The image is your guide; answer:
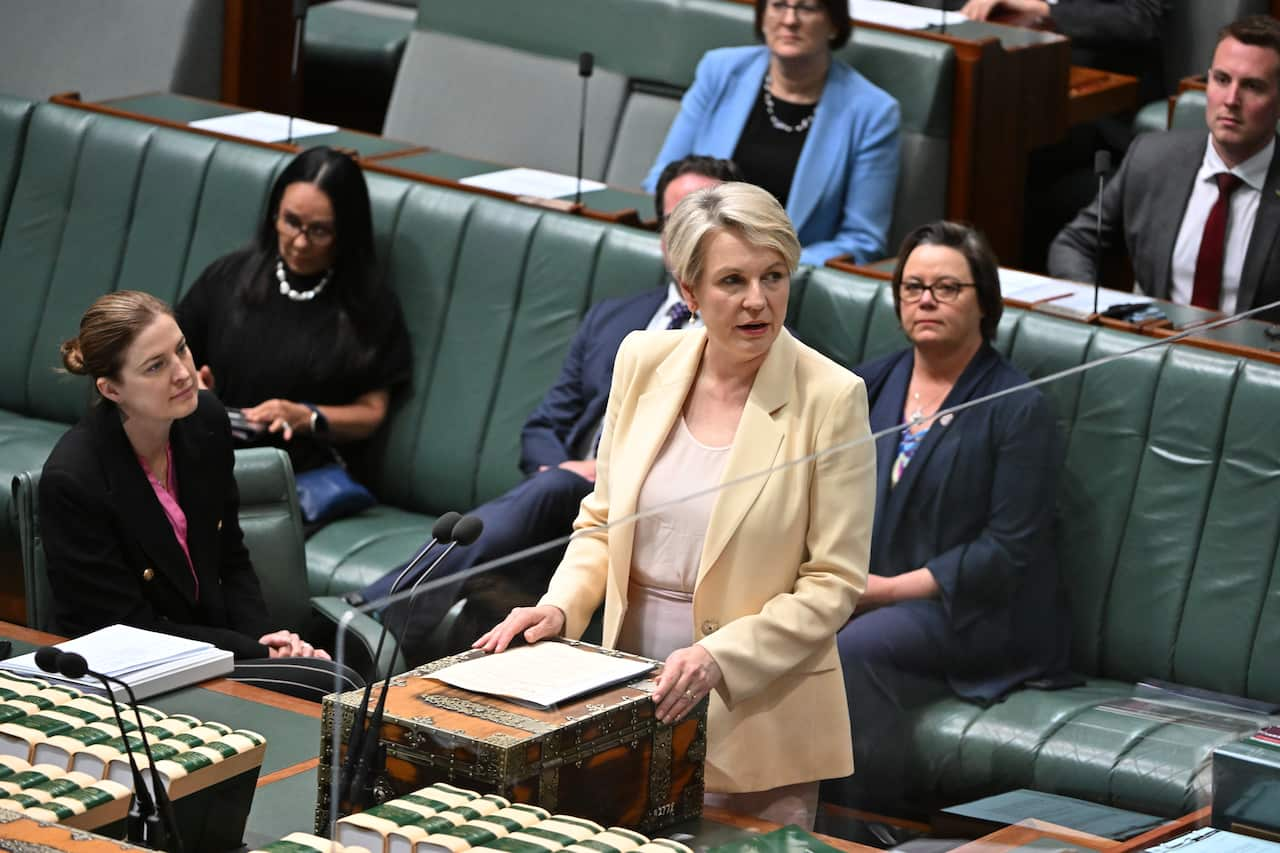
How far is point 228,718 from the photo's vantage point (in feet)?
7.34

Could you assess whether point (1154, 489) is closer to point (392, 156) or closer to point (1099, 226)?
point (1099, 226)

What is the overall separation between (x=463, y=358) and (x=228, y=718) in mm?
1749

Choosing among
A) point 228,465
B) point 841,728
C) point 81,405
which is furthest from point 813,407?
point 81,405

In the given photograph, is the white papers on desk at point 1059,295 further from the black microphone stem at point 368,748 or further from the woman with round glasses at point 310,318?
the black microphone stem at point 368,748

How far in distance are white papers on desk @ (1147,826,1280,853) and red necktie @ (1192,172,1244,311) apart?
6.72 feet

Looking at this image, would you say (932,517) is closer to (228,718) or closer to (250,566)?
(228,718)

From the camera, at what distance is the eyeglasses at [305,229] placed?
12.5 ft

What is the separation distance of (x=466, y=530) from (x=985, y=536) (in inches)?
26.5

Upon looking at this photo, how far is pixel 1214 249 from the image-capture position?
11.7 feet

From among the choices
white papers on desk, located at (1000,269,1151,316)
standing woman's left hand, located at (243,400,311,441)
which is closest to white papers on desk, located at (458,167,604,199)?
standing woman's left hand, located at (243,400,311,441)

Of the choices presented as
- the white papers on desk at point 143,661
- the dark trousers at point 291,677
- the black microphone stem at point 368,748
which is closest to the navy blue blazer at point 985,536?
the black microphone stem at point 368,748

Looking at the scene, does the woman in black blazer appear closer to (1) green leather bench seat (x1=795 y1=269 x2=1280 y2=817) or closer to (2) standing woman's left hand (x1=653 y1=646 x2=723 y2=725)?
(2) standing woman's left hand (x1=653 y1=646 x2=723 y2=725)

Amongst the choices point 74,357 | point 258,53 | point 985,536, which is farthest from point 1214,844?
point 258,53

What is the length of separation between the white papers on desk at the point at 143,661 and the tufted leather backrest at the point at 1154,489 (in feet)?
3.41
